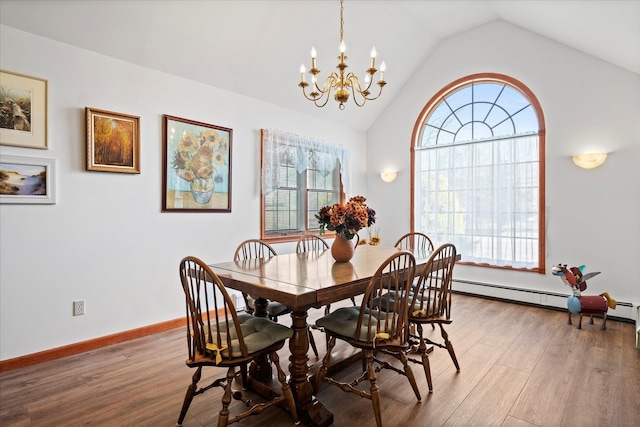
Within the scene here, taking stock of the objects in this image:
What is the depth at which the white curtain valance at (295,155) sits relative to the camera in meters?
4.28

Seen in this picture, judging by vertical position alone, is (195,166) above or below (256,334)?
above

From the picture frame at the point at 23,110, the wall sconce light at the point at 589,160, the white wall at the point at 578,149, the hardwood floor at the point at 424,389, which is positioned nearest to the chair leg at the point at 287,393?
the hardwood floor at the point at 424,389

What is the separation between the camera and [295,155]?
185 inches

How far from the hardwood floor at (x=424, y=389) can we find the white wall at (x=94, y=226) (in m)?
0.34

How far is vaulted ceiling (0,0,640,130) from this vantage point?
8.87ft

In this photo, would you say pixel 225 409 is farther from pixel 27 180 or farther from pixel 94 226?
pixel 27 180

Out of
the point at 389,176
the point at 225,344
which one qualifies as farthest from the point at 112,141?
the point at 389,176

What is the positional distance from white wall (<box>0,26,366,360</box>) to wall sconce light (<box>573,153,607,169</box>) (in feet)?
13.2

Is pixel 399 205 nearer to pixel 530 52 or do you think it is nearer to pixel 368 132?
pixel 368 132

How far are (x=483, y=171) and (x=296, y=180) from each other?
255 cm

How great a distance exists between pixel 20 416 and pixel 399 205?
4.80m

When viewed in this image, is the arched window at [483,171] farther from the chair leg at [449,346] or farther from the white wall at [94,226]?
the white wall at [94,226]

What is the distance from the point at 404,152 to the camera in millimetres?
5414

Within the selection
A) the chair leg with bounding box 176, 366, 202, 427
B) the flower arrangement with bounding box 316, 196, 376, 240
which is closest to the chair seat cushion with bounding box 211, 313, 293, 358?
the chair leg with bounding box 176, 366, 202, 427
